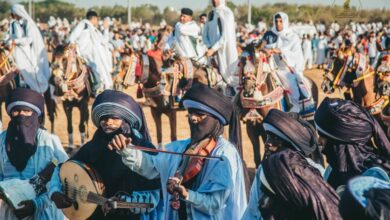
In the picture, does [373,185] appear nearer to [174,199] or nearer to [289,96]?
[174,199]

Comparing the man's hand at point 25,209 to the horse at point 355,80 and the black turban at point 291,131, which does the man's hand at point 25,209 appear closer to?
the black turban at point 291,131

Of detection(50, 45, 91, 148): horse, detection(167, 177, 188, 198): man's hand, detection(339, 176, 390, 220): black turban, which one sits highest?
detection(339, 176, 390, 220): black turban

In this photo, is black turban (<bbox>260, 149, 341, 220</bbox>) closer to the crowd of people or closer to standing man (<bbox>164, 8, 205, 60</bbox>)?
the crowd of people

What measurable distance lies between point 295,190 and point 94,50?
1086 cm

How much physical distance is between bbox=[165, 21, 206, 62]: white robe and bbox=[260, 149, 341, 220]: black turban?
9534 mm

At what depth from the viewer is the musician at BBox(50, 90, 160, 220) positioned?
4.70 meters

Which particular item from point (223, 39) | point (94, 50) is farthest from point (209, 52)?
point (94, 50)

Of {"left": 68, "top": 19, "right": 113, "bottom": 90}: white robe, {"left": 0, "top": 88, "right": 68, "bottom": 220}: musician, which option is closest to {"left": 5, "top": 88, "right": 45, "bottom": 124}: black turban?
{"left": 0, "top": 88, "right": 68, "bottom": 220}: musician

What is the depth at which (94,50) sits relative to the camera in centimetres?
1397

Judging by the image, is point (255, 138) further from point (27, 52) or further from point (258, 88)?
point (27, 52)

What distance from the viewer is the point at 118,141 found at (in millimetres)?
4293

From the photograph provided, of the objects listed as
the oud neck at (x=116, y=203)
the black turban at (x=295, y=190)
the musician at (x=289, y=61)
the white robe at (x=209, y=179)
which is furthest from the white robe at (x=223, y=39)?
the black turban at (x=295, y=190)

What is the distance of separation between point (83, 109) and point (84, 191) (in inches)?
322

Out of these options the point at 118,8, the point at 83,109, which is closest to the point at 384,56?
the point at 83,109
